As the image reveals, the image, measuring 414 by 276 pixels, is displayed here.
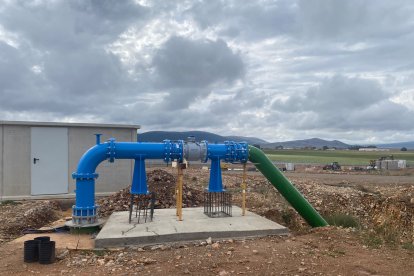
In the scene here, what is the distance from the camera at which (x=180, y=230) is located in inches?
332

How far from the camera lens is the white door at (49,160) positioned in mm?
14719

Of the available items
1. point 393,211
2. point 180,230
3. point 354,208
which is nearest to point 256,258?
point 180,230

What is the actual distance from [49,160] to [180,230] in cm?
822

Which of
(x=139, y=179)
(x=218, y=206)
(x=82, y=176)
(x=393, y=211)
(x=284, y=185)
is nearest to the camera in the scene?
(x=82, y=176)

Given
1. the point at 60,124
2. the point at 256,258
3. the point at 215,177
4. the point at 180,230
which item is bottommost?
the point at 256,258

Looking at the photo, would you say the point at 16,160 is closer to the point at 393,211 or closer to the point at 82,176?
the point at 82,176

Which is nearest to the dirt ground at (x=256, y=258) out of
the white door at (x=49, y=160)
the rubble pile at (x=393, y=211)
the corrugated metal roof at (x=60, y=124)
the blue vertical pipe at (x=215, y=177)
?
the rubble pile at (x=393, y=211)

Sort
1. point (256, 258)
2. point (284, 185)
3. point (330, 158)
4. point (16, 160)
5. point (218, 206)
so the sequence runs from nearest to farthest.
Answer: point (256, 258)
point (284, 185)
point (218, 206)
point (16, 160)
point (330, 158)

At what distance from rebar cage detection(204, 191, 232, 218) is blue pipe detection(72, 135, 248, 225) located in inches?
23.5

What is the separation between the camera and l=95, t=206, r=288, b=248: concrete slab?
26.3ft

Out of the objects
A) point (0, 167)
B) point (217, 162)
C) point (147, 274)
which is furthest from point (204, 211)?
point (0, 167)

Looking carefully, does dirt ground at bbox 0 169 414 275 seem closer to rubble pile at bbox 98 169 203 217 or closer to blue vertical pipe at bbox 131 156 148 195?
blue vertical pipe at bbox 131 156 148 195

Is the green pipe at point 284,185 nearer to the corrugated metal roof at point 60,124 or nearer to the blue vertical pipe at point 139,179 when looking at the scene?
the blue vertical pipe at point 139,179

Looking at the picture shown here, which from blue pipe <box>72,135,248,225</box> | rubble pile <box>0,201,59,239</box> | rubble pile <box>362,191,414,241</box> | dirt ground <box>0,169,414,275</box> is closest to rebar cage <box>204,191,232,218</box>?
blue pipe <box>72,135,248,225</box>
